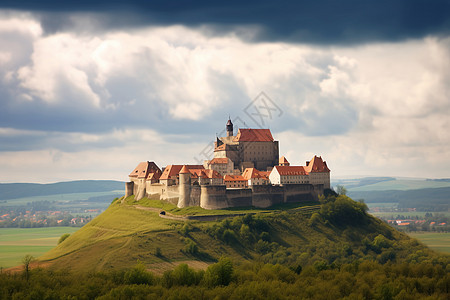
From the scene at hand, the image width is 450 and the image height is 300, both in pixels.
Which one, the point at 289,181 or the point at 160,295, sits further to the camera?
the point at 289,181

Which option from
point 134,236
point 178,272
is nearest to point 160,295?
point 178,272

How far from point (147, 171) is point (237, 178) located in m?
22.9

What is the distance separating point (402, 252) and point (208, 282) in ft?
183

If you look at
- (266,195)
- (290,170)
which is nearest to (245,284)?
(266,195)

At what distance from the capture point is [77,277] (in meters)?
76.7

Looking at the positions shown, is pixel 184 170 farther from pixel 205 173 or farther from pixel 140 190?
pixel 140 190

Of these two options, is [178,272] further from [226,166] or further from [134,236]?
[226,166]

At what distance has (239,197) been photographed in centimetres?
12069

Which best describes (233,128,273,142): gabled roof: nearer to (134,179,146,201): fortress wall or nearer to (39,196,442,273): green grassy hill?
(39,196,442,273): green grassy hill

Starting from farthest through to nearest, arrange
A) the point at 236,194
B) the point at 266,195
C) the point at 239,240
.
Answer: the point at 266,195 → the point at 236,194 → the point at 239,240

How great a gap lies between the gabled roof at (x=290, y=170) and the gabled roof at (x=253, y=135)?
14.9 meters

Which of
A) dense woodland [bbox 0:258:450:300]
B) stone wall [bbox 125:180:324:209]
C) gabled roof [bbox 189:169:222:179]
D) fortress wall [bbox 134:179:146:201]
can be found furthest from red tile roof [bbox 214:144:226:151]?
dense woodland [bbox 0:258:450:300]

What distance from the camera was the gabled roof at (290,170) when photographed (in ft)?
416

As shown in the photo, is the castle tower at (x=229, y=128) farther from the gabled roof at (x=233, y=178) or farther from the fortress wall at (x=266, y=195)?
the fortress wall at (x=266, y=195)
